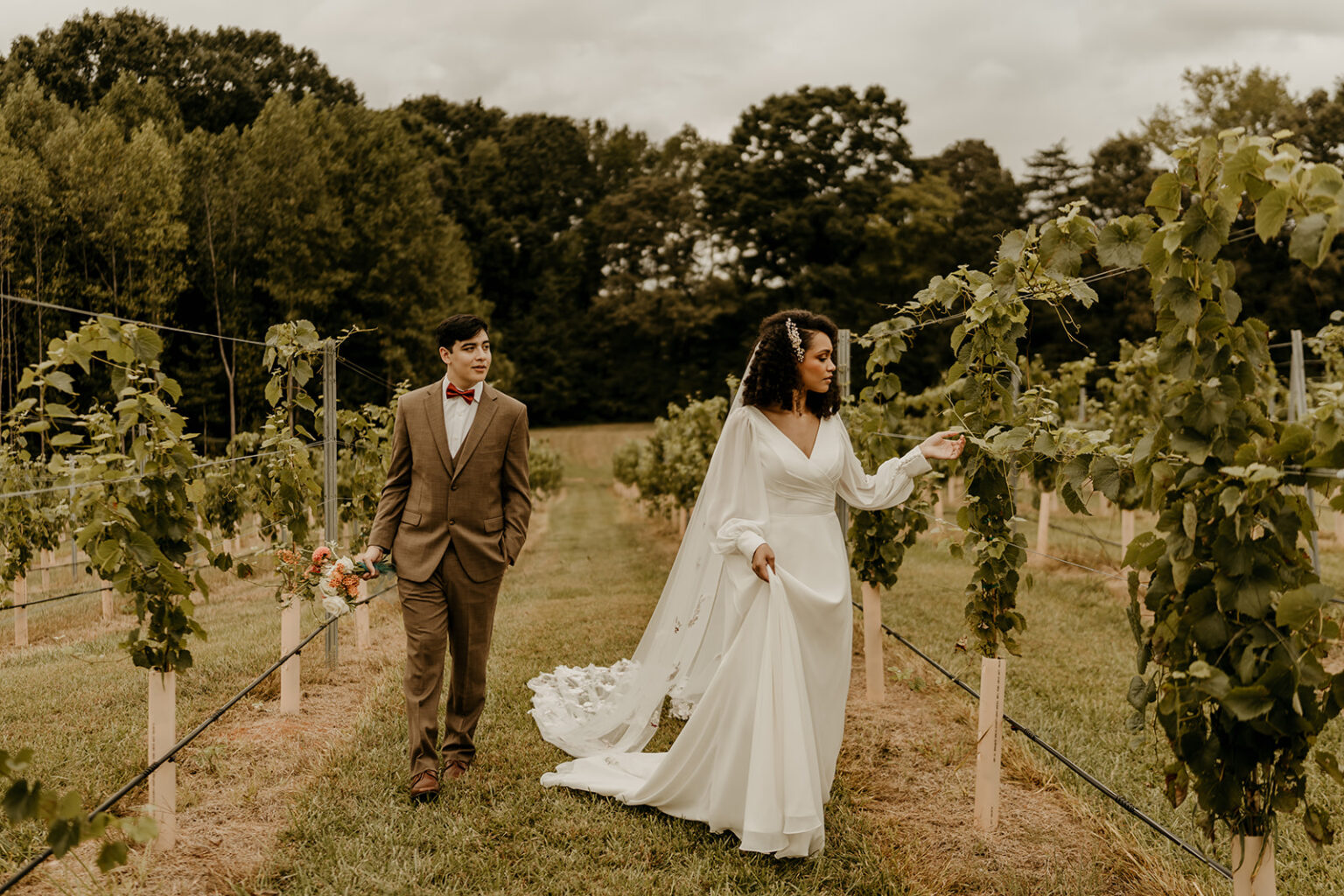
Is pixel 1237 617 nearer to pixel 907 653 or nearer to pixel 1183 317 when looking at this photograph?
pixel 1183 317

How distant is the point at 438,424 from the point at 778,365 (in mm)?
1462

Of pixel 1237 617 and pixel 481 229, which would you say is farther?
pixel 481 229

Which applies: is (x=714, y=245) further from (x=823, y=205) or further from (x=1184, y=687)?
(x=1184, y=687)

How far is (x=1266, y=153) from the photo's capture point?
6.18ft

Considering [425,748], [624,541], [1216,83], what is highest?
[1216,83]

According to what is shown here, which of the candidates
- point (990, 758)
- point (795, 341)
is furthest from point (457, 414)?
point (990, 758)

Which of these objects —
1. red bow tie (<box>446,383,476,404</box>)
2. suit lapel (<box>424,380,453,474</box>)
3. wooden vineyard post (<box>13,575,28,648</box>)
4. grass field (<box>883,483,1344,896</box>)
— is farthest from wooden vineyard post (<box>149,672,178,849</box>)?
wooden vineyard post (<box>13,575,28,648</box>)

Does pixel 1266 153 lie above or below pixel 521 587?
above

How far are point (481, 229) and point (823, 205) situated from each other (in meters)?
17.6

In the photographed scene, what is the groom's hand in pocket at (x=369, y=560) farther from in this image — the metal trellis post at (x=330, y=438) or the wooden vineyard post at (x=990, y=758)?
the wooden vineyard post at (x=990, y=758)

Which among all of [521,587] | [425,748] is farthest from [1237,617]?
[521,587]

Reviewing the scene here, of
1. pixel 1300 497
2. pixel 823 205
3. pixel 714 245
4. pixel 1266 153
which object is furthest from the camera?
pixel 714 245

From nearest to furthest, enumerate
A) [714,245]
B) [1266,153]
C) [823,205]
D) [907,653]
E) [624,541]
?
[1266,153] < [907,653] < [624,541] < [823,205] < [714,245]

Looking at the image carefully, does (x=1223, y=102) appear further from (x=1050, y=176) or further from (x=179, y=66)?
(x=179, y=66)
